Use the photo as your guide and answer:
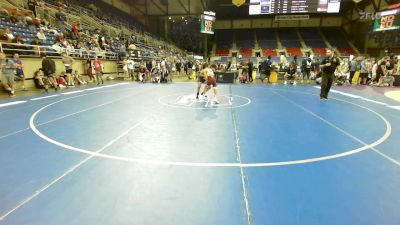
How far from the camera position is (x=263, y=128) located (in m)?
5.52

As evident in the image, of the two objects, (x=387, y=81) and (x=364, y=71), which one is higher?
(x=364, y=71)

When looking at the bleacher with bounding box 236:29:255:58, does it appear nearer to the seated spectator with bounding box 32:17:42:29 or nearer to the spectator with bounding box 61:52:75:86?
the spectator with bounding box 61:52:75:86

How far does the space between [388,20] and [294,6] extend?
11734 mm

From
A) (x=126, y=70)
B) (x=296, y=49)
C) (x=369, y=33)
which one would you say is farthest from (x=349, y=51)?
(x=126, y=70)

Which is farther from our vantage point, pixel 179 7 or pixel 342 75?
pixel 179 7

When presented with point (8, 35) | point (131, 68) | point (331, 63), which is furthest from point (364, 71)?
point (8, 35)

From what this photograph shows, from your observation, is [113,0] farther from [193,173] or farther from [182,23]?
[193,173]

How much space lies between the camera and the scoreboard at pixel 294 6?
16812 mm

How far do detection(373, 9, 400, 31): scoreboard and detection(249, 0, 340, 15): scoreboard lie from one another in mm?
8699

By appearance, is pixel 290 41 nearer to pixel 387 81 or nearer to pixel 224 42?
pixel 224 42

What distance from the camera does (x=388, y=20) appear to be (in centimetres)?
2236

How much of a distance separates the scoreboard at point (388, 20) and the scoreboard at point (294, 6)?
8699mm

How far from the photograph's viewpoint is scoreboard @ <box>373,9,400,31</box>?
21367mm

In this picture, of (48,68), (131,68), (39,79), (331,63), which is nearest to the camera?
(331,63)
